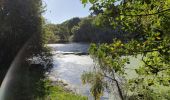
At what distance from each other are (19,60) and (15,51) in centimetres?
148

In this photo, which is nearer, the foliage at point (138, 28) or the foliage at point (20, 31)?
the foliage at point (138, 28)

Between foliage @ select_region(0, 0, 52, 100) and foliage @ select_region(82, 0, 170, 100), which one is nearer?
foliage @ select_region(82, 0, 170, 100)

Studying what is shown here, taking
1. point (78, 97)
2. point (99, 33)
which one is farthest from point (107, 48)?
point (99, 33)

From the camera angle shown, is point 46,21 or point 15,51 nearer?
point 15,51

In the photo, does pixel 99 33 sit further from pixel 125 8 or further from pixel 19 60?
pixel 125 8

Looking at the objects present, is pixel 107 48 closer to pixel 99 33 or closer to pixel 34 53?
pixel 34 53

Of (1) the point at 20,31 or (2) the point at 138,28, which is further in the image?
(1) the point at 20,31

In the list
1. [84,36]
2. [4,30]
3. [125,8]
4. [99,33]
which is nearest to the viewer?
[125,8]

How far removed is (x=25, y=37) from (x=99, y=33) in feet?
342

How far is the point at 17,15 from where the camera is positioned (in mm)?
44375

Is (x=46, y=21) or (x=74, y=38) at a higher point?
(x=46, y=21)

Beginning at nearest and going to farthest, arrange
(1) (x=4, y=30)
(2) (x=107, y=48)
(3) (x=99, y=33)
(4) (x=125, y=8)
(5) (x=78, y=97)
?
(4) (x=125, y=8) < (2) (x=107, y=48) < (5) (x=78, y=97) < (1) (x=4, y=30) < (3) (x=99, y=33)

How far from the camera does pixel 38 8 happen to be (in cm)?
4612

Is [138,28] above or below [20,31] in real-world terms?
above
